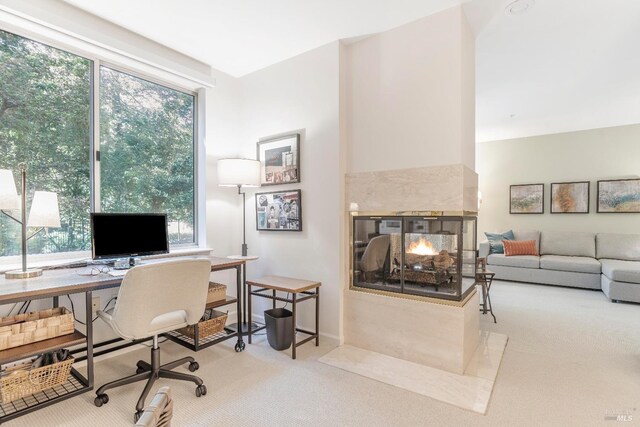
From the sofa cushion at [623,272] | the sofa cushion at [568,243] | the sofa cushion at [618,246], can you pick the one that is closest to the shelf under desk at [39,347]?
the sofa cushion at [623,272]

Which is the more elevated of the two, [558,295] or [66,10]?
[66,10]

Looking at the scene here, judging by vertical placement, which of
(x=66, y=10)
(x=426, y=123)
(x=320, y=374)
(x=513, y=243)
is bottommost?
(x=320, y=374)

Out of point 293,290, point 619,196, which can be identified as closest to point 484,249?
point 619,196

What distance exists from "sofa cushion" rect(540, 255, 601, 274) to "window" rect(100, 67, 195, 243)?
527 cm

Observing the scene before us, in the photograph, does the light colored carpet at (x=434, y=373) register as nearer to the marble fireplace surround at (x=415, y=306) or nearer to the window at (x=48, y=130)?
the marble fireplace surround at (x=415, y=306)

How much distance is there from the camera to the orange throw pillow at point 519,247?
5426 millimetres

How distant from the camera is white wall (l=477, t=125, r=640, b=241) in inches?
206

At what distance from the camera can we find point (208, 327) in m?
2.71

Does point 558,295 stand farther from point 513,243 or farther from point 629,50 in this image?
point 629,50

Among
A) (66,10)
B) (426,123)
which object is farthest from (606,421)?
(66,10)

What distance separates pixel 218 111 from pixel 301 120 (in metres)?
0.99

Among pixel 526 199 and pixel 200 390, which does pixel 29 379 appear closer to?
pixel 200 390

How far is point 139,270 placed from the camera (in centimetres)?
175

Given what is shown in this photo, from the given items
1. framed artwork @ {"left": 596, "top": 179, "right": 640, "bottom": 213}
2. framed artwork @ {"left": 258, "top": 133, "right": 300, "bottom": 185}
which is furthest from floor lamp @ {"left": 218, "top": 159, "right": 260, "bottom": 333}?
framed artwork @ {"left": 596, "top": 179, "right": 640, "bottom": 213}
